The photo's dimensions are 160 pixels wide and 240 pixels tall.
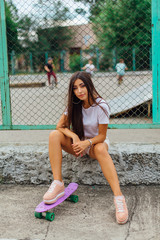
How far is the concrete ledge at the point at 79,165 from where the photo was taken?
9.81 feet

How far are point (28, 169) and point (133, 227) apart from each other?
1.34 m

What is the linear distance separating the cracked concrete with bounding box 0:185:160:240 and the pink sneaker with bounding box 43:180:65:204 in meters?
0.15

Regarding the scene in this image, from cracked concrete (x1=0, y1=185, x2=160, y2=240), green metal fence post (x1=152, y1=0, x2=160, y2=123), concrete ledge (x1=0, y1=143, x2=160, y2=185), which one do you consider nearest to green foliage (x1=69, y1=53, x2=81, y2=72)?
green metal fence post (x1=152, y1=0, x2=160, y2=123)

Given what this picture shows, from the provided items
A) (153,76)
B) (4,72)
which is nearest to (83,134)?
(153,76)

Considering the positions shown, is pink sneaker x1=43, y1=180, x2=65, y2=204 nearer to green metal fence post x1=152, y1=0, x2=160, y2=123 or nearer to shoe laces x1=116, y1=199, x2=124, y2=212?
shoe laces x1=116, y1=199, x2=124, y2=212

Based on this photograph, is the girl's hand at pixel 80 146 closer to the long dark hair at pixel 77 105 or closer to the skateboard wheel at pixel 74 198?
the long dark hair at pixel 77 105

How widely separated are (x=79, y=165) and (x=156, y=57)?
1.43m

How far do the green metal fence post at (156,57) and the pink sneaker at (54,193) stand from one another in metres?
1.38

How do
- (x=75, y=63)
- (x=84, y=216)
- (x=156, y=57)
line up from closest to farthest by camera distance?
1. (x=84, y=216)
2. (x=156, y=57)
3. (x=75, y=63)

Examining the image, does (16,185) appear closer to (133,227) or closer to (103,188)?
(103,188)

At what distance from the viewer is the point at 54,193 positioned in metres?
2.52

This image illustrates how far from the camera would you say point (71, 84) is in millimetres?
2639

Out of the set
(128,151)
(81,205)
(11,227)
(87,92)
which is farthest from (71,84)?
(11,227)

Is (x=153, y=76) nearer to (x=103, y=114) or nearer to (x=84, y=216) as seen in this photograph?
(x=103, y=114)
